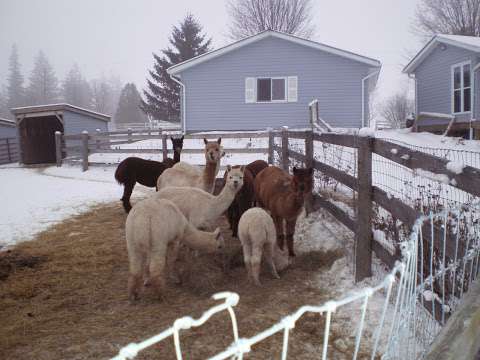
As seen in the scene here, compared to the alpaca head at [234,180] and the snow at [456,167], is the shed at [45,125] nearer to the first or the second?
the alpaca head at [234,180]

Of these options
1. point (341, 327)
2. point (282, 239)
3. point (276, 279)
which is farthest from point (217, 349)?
point (282, 239)

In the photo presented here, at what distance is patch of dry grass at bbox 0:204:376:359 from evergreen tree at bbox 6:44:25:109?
10010cm

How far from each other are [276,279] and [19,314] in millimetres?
2930

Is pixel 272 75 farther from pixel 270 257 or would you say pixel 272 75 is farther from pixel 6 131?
pixel 6 131

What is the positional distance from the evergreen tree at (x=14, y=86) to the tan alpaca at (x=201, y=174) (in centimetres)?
9811

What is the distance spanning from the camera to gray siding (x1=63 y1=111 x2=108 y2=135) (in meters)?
23.3

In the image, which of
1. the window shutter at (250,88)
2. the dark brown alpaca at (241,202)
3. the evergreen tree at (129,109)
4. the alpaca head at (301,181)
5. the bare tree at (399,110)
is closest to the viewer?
the alpaca head at (301,181)

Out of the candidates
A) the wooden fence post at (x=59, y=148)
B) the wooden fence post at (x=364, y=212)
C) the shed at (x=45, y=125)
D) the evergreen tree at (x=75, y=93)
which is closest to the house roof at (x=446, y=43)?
the wooden fence post at (x=364, y=212)

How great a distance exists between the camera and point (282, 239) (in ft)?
21.0

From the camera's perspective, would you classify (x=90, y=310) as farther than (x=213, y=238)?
No

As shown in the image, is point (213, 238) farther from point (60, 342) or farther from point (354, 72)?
point (354, 72)

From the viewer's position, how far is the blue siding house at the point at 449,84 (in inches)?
723

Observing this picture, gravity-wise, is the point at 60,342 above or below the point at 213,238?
below

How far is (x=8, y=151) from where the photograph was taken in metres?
28.8
